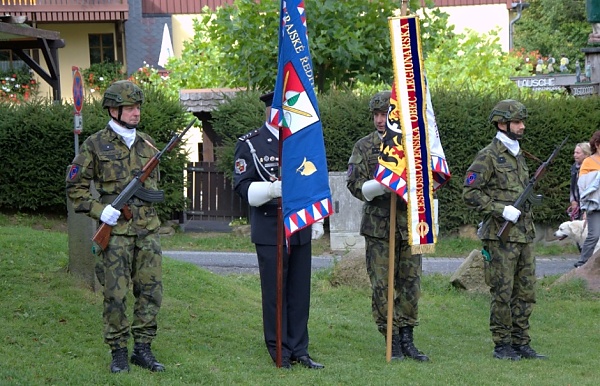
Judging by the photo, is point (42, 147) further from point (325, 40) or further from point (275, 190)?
point (275, 190)

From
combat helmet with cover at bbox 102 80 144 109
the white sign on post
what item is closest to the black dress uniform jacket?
combat helmet with cover at bbox 102 80 144 109

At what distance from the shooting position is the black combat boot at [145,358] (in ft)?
25.2

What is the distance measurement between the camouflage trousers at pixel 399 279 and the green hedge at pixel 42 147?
1073 cm

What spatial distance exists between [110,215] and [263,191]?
1231 mm

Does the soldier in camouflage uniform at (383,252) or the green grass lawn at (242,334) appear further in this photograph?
the soldier in camouflage uniform at (383,252)

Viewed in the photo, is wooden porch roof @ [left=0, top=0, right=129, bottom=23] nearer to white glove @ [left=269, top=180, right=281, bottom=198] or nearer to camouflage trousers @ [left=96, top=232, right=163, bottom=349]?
white glove @ [left=269, top=180, right=281, bottom=198]

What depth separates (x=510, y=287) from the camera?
28.6 ft

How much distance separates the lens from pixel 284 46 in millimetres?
7895

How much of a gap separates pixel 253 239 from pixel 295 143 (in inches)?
35.3

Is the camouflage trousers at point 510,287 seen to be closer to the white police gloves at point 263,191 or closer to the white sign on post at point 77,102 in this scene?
the white police gloves at point 263,191

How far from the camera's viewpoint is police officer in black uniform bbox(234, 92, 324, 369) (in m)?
8.02

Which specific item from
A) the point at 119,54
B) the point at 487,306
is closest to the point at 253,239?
the point at 487,306

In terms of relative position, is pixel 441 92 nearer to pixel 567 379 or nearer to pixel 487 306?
pixel 487 306

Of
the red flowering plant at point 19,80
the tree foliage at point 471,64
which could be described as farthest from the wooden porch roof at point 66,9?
the tree foliage at point 471,64
